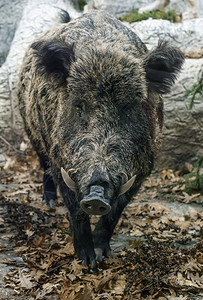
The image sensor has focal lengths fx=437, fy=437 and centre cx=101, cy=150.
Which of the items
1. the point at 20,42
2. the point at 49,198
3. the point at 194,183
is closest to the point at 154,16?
the point at 20,42

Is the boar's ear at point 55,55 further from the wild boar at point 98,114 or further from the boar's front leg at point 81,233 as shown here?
the boar's front leg at point 81,233

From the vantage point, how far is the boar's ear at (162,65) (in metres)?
4.13

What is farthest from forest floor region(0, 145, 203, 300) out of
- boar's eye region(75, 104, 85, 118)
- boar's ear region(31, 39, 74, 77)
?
boar's ear region(31, 39, 74, 77)

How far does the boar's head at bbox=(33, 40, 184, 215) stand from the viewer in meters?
3.34

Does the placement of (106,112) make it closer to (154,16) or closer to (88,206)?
(88,206)

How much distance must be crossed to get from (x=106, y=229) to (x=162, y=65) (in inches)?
68.4

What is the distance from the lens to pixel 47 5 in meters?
11.0

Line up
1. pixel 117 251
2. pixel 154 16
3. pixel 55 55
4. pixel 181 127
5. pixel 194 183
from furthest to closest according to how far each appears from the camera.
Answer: pixel 154 16
pixel 181 127
pixel 194 183
pixel 117 251
pixel 55 55

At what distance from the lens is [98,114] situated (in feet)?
12.0

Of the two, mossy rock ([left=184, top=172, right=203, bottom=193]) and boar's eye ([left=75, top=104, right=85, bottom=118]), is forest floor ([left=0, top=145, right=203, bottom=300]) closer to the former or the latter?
mossy rock ([left=184, top=172, right=203, bottom=193])

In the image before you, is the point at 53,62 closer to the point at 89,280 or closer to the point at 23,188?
the point at 89,280

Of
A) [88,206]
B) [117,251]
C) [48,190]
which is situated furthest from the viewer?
[48,190]

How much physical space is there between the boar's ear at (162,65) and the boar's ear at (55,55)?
757 millimetres

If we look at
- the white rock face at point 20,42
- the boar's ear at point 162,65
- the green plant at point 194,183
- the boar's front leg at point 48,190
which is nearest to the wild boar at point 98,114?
the boar's ear at point 162,65
